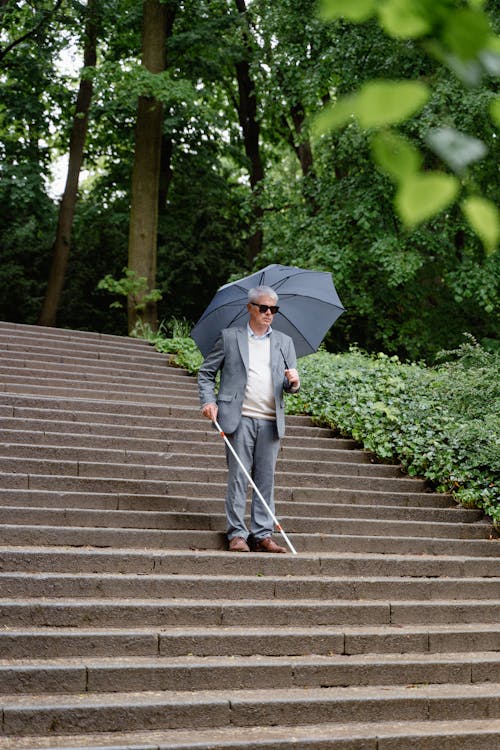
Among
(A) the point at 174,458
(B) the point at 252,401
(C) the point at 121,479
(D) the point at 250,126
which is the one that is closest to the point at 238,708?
(B) the point at 252,401

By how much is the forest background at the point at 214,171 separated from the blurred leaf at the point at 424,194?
11896 mm

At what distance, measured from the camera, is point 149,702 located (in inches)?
189

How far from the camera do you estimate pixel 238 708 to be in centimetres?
489

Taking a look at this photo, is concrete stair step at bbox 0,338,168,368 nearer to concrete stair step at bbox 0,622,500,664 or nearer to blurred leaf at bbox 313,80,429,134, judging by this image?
concrete stair step at bbox 0,622,500,664

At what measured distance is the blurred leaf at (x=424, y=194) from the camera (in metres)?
1.60

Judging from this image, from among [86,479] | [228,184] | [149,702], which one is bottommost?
[149,702]

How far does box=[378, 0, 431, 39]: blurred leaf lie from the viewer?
1.65 metres

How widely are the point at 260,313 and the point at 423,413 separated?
4.50m

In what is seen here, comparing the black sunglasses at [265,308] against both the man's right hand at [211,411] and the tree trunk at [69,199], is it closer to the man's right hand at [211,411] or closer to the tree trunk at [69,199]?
the man's right hand at [211,411]

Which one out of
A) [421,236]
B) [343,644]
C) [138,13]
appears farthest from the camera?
[138,13]

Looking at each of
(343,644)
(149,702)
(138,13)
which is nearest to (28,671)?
(149,702)

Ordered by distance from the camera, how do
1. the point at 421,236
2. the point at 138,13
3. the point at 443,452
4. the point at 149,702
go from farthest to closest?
the point at 138,13 < the point at 421,236 < the point at 443,452 < the point at 149,702

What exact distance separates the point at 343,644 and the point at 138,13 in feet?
56.3

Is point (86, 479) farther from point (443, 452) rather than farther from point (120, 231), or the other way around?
point (120, 231)
